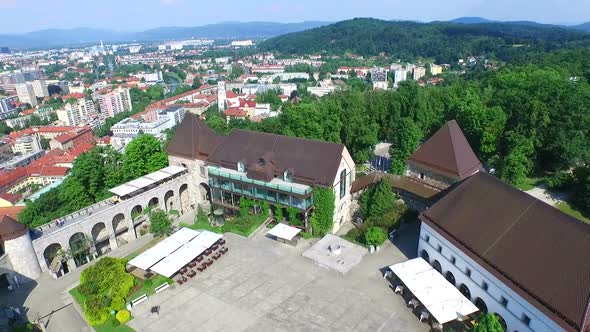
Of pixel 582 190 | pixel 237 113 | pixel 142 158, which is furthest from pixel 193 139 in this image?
pixel 237 113

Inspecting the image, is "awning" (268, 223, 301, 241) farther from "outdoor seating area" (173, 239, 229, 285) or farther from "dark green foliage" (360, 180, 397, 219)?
"dark green foliage" (360, 180, 397, 219)

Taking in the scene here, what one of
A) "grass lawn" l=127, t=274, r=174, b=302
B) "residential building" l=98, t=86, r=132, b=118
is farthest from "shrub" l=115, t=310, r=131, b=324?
"residential building" l=98, t=86, r=132, b=118

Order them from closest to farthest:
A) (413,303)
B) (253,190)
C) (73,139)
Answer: (413,303) < (253,190) < (73,139)

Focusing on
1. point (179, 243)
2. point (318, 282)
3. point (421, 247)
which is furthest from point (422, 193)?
point (179, 243)

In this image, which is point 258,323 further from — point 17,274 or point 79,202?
point 79,202

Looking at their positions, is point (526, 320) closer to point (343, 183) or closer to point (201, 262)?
point (343, 183)
